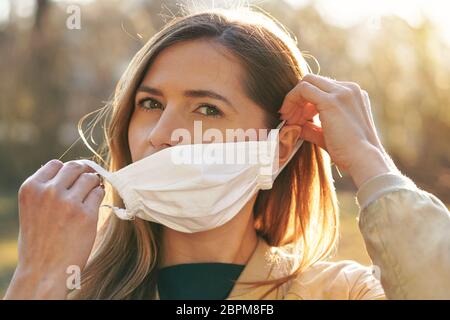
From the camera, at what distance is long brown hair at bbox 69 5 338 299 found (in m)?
2.70

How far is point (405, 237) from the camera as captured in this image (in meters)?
2.12

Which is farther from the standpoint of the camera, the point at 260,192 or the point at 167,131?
the point at 260,192

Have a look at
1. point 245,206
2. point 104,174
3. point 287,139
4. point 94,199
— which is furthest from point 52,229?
point 287,139

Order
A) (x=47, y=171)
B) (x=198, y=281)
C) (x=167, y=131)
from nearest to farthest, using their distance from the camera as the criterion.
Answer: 1. (x=47, y=171)
2. (x=167, y=131)
3. (x=198, y=281)

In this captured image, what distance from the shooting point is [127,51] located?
12.6 m

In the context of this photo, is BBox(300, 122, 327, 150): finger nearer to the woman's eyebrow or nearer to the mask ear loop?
the woman's eyebrow

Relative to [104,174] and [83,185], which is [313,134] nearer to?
[104,174]

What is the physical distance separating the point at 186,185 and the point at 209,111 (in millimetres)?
301

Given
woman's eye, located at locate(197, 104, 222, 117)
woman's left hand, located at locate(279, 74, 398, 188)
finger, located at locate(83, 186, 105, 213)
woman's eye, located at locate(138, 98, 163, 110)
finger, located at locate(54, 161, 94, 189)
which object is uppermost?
woman's eye, located at locate(138, 98, 163, 110)

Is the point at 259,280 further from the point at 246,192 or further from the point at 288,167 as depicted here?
the point at 288,167

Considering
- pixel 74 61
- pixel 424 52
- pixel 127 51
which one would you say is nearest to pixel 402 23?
pixel 424 52

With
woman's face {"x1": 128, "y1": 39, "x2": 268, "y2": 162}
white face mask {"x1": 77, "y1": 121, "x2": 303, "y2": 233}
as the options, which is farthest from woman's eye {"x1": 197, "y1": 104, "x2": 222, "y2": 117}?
white face mask {"x1": 77, "y1": 121, "x2": 303, "y2": 233}

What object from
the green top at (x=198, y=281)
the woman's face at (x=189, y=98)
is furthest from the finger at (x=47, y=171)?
the green top at (x=198, y=281)

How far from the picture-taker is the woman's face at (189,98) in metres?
2.53
